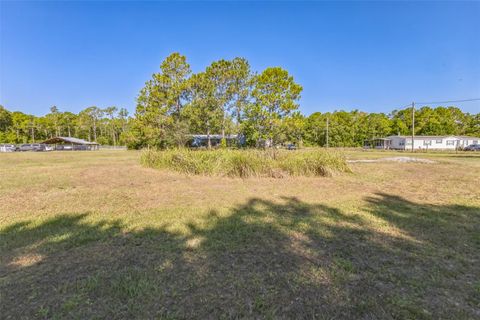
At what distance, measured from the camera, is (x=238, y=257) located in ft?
9.32

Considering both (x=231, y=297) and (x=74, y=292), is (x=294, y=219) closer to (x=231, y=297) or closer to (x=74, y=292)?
(x=231, y=297)

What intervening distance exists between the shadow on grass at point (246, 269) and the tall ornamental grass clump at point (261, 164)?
4.72 m

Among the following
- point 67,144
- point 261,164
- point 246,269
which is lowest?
point 246,269

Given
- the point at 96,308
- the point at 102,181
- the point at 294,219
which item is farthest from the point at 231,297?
the point at 102,181

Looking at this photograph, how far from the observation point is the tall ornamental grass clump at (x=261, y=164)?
8.91 m

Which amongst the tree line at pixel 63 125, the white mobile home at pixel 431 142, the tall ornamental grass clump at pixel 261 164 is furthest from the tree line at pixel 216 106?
the tree line at pixel 63 125

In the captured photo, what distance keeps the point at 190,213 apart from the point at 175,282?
2260mm

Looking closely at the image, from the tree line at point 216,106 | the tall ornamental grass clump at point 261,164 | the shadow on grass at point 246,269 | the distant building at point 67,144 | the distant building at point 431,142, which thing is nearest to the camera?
the shadow on grass at point 246,269

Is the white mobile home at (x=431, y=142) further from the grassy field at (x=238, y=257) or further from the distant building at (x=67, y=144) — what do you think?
the distant building at (x=67, y=144)

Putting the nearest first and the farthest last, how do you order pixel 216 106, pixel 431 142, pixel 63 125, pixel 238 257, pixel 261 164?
pixel 238 257 < pixel 261 164 < pixel 216 106 < pixel 431 142 < pixel 63 125

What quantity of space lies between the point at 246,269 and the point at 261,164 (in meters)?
6.50

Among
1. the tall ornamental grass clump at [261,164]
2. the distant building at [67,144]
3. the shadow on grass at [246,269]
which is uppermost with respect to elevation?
the distant building at [67,144]

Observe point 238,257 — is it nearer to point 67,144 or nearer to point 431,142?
point 431,142

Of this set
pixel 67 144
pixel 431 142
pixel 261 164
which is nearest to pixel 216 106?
pixel 261 164
